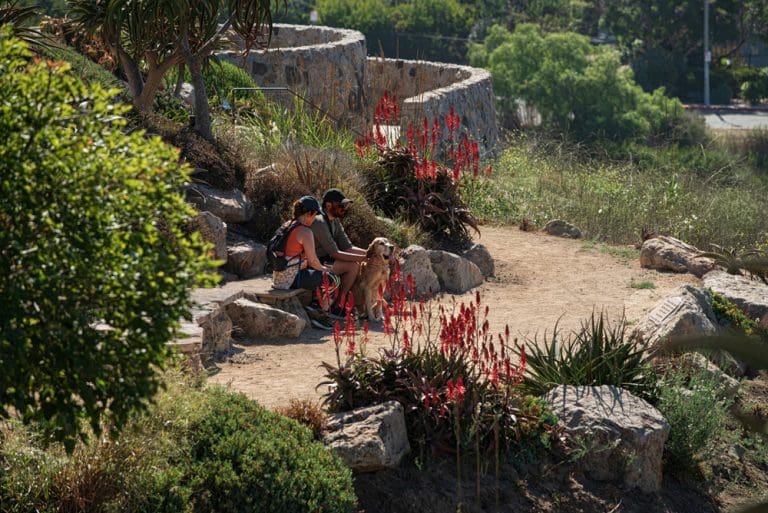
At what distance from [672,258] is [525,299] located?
2.30m

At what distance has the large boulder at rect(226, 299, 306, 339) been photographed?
357 inches

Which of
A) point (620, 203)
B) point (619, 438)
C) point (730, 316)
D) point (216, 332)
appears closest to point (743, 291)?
point (730, 316)

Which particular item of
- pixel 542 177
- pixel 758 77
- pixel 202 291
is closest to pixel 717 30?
pixel 758 77

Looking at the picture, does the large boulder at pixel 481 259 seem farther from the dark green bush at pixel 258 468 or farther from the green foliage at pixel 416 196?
the dark green bush at pixel 258 468

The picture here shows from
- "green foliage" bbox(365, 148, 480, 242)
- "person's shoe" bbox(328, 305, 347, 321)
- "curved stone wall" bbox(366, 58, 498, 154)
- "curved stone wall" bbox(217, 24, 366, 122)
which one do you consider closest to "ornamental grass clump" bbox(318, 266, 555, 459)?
"person's shoe" bbox(328, 305, 347, 321)

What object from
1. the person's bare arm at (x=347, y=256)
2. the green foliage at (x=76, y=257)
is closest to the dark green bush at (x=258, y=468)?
the green foliage at (x=76, y=257)

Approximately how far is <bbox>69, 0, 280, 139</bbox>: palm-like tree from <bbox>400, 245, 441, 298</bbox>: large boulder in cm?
255

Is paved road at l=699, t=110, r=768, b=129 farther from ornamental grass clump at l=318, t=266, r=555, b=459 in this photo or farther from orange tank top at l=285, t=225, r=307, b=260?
ornamental grass clump at l=318, t=266, r=555, b=459

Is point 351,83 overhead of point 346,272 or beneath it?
beneath

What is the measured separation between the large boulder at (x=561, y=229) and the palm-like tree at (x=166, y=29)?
4144 mm

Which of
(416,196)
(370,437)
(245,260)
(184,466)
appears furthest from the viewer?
(416,196)

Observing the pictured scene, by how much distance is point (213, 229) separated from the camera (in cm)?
993

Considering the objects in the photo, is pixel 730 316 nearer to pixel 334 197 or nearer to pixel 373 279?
pixel 373 279

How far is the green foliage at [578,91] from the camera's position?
37.4 metres
